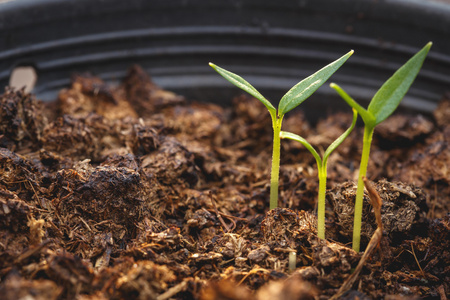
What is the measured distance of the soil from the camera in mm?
806

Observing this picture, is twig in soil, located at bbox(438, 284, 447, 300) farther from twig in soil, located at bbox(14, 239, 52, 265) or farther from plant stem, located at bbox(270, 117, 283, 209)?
twig in soil, located at bbox(14, 239, 52, 265)

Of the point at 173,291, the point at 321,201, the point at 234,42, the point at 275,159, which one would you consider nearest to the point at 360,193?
the point at 321,201

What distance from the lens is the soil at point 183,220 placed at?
0.81 metres

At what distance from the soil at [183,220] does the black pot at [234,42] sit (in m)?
0.31

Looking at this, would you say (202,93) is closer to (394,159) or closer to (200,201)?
(200,201)

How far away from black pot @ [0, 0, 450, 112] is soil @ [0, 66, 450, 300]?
1.02ft

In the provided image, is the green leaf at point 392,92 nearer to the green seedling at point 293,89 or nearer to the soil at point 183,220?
the green seedling at point 293,89

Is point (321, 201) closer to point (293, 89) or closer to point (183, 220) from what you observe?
point (293, 89)

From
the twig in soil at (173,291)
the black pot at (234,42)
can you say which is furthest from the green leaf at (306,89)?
the black pot at (234,42)

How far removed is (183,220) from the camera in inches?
44.4

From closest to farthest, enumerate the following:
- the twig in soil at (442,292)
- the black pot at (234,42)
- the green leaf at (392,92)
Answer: the green leaf at (392,92), the twig in soil at (442,292), the black pot at (234,42)

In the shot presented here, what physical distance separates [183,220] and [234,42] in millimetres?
885

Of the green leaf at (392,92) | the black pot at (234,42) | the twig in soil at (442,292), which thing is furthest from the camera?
the black pot at (234,42)

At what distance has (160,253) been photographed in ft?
2.95
